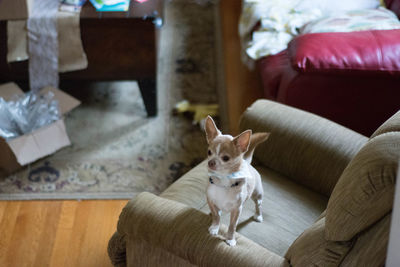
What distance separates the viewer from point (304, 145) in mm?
1499

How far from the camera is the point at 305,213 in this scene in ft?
4.71

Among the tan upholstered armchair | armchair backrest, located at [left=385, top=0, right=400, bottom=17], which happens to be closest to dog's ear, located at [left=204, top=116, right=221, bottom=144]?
the tan upholstered armchair

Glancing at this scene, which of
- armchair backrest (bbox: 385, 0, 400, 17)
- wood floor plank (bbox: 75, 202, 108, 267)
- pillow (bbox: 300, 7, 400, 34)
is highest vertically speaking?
armchair backrest (bbox: 385, 0, 400, 17)

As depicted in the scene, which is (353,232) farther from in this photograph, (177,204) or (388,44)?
(388,44)

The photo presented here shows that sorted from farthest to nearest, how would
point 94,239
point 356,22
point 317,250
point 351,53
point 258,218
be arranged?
point 356,22
point 94,239
point 351,53
point 258,218
point 317,250

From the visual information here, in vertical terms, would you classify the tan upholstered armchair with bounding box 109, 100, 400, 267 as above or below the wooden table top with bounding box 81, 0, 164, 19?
below

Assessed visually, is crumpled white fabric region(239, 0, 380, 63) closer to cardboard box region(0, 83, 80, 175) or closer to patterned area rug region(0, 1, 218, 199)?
patterned area rug region(0, 1, 218, 199)

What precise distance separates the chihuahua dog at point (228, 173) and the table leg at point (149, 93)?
1.09m

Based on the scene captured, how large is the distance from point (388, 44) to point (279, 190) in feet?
2.04

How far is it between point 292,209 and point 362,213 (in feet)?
1.59

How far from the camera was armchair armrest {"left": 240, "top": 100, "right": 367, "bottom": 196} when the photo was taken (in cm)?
146

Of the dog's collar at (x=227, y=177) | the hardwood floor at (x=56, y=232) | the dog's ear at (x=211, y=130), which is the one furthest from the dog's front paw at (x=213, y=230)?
the hardwood floor at (x=56, y=232)

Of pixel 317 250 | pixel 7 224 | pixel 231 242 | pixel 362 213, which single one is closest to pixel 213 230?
pixel 231 242

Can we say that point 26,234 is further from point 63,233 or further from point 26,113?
point 26,113
